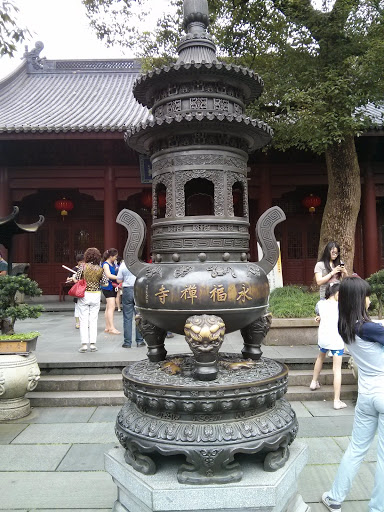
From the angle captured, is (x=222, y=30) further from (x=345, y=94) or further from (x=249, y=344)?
(x=249, y=344)

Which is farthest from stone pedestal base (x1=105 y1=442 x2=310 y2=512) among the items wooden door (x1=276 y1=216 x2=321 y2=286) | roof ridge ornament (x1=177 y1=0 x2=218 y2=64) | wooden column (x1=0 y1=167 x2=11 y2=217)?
wooden door (x1=276 y1=216 x2=321 y2=286)

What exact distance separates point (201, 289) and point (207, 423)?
2.59ft

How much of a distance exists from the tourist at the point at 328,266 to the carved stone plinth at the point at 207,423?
9.01 ft

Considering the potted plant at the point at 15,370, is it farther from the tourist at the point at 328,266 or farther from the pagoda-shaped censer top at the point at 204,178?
the tourist at the point at 328,266

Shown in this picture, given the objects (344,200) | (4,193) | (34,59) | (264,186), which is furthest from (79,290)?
(34,59)

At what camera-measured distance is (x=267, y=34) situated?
713 cm

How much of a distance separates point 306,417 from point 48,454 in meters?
2.60

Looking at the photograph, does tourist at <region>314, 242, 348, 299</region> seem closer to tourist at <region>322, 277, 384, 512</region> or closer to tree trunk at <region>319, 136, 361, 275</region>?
tourist at <region>322, 277, 384, 512</region>

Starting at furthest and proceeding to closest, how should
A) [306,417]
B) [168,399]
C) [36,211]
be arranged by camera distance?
[36,211]
[306,417]
[168,399]

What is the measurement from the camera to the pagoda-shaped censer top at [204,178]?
2.53 meters

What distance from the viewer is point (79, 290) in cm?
586

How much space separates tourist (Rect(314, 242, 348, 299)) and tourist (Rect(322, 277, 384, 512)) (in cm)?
255

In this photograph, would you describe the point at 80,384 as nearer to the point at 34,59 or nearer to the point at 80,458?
the point at 80,458

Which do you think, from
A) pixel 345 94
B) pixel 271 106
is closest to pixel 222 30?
pixel 271 106
